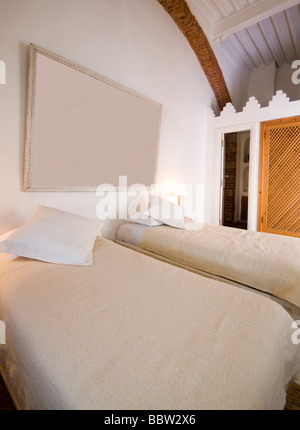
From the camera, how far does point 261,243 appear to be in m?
2.13

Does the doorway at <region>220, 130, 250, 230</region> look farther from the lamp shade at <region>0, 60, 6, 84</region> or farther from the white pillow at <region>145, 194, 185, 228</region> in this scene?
the lamp shade at <region>0, 60, 6, 84</region>

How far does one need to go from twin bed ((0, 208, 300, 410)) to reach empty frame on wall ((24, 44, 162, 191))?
3.78 ft

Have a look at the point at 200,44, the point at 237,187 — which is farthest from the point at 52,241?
the point at 237,187

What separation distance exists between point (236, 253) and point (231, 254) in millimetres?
42

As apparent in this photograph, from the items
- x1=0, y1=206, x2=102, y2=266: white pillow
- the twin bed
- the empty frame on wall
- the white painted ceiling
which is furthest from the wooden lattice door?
x1=0, y1=206, x2=102, y2=266: white pillow

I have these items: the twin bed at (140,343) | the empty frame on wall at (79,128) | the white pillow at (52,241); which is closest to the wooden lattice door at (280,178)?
the empty frame on wall at (79,128)

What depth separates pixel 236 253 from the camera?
1.89 meters

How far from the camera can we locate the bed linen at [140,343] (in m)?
0.65

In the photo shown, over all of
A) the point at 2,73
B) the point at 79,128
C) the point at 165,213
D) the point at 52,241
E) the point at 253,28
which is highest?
the point at 253,28

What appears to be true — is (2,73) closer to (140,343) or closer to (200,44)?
(140,343)

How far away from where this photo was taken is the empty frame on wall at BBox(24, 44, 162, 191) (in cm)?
199

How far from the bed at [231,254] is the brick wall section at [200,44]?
2.91 metres
